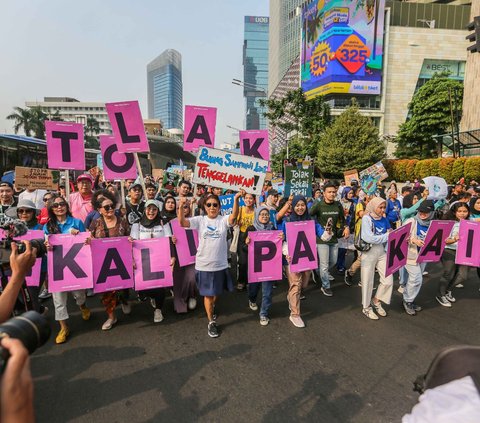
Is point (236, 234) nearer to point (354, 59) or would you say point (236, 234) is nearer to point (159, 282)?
point (159, 282)

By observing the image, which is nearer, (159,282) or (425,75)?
(159,282)

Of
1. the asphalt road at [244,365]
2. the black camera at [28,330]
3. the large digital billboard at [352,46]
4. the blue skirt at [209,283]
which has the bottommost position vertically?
the asphalt road at [244,365]

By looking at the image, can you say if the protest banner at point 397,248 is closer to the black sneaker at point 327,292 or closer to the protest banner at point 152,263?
the black sneaker at point 327,292

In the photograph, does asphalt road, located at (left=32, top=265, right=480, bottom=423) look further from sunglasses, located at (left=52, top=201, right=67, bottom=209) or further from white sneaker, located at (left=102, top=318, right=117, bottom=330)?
sunglasses, located at (left=52, top=201, right=67, bottom=209)

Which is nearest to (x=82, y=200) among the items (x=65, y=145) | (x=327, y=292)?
(x=65, y=145)

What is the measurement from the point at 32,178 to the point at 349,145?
2688 cm

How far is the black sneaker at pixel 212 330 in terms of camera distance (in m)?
3.93

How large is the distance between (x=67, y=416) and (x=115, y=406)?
0.37 meters

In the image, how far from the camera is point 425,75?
1925 inches

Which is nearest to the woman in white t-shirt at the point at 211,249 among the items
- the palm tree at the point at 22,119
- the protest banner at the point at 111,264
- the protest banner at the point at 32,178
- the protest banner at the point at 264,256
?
the protest banner at the point at 264,256

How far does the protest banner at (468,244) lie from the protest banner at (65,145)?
6.61m

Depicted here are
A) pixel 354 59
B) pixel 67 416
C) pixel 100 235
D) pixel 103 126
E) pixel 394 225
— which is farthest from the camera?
pixel 103 126

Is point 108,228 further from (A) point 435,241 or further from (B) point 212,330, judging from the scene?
(A) point 435,241

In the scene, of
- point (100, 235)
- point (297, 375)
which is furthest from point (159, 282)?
point (297, 375)
